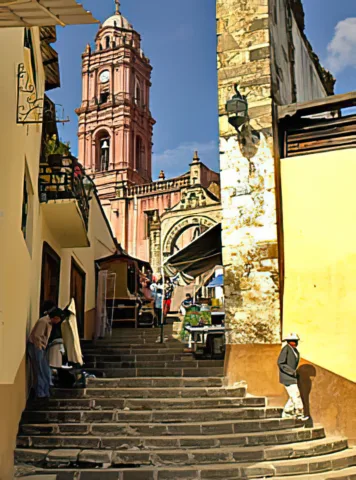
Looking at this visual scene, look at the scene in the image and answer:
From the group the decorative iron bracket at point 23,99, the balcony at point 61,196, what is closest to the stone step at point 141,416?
the balcony at point 61,196

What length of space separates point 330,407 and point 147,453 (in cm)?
301

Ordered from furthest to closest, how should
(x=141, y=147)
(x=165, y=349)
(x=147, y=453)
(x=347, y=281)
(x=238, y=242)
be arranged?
1. (x=141, y=147)
2. (x=165, y=349)
3. (x=238, y=242)
4. (x=347, y=281)
5. (x=147, y=453)

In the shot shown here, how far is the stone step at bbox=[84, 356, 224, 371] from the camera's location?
10.9m

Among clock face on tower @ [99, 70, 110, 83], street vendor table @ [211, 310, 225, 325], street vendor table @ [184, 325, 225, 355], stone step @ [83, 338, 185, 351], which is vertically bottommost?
stone step @ [83, 338, 185, 351]

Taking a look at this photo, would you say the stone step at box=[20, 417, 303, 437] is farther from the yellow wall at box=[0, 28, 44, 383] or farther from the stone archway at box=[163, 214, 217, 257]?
the stone archway at box=[163, 214, 217, 257]

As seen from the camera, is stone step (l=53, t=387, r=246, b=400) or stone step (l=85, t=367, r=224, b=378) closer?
stone step (l=53, t=387, r=246, b=400)

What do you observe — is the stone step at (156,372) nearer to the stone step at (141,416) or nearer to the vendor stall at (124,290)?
the stone step at (141,416)

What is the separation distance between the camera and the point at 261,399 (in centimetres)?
901

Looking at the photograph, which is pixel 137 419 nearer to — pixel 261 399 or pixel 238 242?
pixel 261 399

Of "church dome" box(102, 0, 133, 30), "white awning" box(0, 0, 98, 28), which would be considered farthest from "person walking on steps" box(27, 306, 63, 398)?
"church dome" box(102, 0, 133, 30)

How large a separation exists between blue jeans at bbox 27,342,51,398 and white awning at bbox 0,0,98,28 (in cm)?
572

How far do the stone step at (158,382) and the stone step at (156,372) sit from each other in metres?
0.57

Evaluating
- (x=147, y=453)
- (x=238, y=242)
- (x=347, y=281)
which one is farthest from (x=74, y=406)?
(x=347, y=281)

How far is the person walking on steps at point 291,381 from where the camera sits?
855 centimetres
